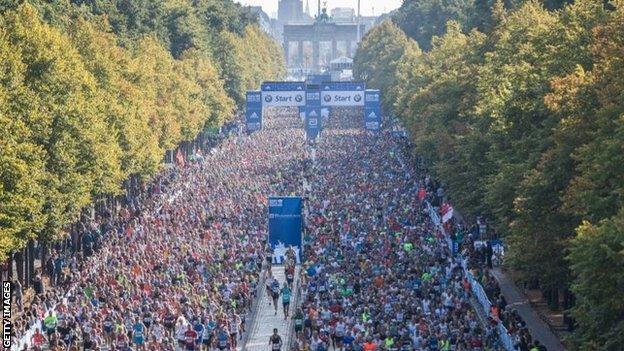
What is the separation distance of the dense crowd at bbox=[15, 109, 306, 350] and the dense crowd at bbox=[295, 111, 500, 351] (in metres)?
2.52

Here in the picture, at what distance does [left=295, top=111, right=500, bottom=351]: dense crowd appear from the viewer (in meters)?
44.3

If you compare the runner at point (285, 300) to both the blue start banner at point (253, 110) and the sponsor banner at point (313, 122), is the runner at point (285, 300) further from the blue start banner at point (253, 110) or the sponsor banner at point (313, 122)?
the blue start banner at point (253, 110)

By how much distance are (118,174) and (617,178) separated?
1537 inches

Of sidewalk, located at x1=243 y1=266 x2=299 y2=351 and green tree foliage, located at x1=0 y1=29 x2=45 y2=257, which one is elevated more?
green tree foliage, located at x1=0 y1=29 x2=45 y2=257

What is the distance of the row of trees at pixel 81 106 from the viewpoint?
183ft

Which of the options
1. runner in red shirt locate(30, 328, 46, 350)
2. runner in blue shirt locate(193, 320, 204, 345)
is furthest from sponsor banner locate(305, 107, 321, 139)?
runner in red shirt locate(30, 328, 46, 350)

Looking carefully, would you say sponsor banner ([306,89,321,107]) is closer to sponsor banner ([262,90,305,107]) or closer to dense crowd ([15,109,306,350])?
sponsor banner ([262,90,305,107])

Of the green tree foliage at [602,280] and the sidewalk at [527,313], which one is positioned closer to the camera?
the green tree foliage at [602,280]

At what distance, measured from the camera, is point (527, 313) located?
52656 millimetres

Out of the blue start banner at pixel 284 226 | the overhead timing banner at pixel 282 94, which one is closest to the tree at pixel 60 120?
the blue start banner at pixel 284 226

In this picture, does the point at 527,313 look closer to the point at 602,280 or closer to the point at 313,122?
the point at 602,280

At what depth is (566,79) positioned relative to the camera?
4947cm

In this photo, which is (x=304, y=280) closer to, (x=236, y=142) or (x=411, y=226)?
(x=411, y=226)

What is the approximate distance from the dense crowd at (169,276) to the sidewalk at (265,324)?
0.52 meters
